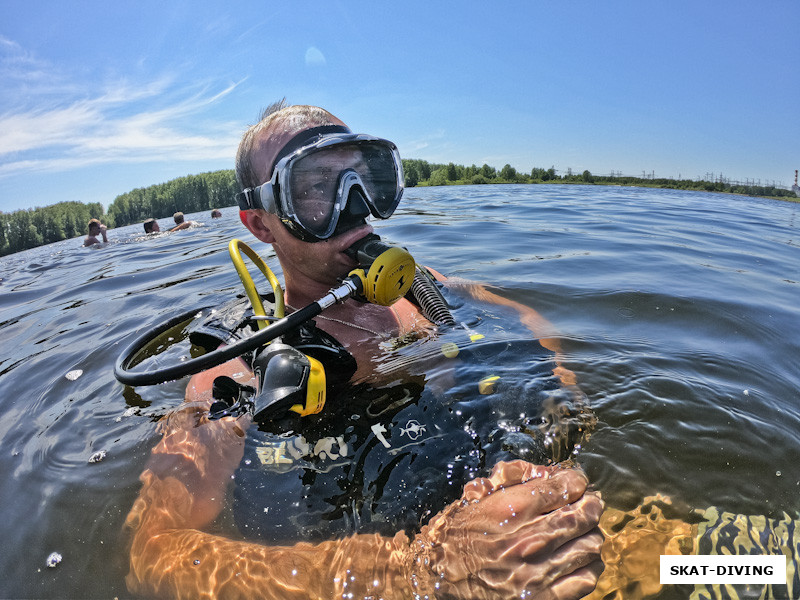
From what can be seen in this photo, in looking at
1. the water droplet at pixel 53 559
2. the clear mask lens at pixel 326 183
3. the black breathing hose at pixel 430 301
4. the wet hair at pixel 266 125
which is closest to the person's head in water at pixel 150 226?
the wet hair at pixel 266 125

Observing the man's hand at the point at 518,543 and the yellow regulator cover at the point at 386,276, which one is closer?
the man's hand at the point at 518,543

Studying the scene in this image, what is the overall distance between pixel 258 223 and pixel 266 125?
542mm

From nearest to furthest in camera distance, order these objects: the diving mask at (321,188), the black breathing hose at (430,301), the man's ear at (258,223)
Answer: the diving mask at (321,188) → the man's ear at (258,223) → the black breathing hose at (430,301)

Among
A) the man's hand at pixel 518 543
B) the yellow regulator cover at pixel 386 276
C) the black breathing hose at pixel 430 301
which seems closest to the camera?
the man's hand at pixel 518 543

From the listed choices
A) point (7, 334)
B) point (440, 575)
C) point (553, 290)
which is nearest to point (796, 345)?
point (553, 290)

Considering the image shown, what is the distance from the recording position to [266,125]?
241 centimetres

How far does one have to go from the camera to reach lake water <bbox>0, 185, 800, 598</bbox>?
5.22ft

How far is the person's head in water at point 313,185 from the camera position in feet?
7.28

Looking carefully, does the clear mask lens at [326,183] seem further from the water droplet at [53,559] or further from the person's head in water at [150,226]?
the person's head in water at [150,226]

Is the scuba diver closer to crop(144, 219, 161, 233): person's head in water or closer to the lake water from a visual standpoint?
the lake water

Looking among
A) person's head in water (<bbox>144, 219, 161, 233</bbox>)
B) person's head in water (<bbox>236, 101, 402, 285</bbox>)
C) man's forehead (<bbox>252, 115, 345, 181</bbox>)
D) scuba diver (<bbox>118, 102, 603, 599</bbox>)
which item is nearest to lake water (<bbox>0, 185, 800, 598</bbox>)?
scuba diver (<bbox>118, 102, 603, 599</bbox>)

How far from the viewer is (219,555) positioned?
1.49 m

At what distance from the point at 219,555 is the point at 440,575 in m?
0.76

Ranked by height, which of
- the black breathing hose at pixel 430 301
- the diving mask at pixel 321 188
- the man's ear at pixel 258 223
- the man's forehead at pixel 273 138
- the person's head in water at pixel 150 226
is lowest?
the black breathing hose at pixel 430 301
